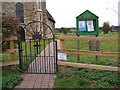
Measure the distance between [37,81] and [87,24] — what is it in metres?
3.03

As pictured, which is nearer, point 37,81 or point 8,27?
point 37,81

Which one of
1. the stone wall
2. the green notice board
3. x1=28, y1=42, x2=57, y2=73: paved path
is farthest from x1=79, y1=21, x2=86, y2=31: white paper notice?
the stone wall

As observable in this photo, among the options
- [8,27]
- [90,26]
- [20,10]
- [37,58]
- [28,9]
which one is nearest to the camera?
[8,27]

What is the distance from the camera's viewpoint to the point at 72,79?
177 inches

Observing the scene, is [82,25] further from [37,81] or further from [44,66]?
[37,81]

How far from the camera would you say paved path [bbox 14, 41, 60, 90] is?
163 inches

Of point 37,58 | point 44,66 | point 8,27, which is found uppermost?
point 8,27

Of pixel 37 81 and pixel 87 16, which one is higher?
pixel 87 16

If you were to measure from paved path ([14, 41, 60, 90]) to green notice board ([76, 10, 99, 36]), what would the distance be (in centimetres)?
226

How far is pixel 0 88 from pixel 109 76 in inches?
125

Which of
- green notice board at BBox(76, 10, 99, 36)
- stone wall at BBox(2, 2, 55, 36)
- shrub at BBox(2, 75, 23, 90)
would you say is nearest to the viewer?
shrub at BBox(2, 75, 23, 90)

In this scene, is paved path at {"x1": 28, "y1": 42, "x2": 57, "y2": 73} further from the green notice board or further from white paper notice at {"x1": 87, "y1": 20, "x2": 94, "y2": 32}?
white paper notice at {"x1": 87, "y1": 20, "x2": 94, "y2": 32}

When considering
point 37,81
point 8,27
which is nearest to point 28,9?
point 8,27

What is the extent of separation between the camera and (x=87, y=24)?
234 inches
